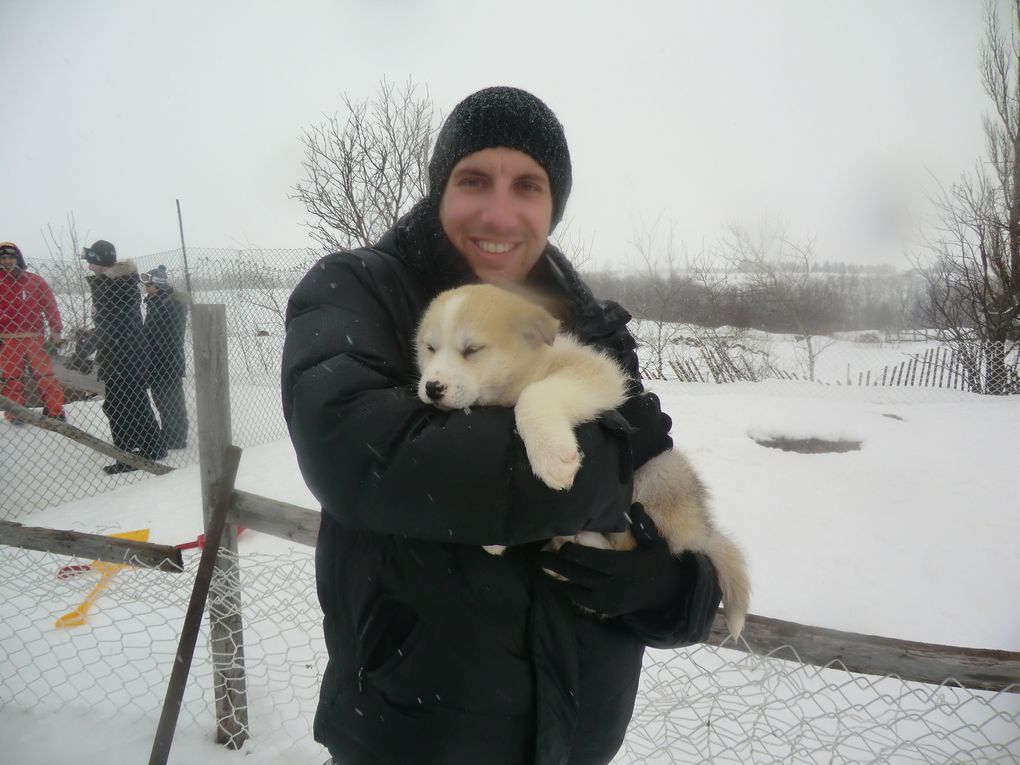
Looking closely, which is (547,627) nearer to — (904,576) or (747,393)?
(904,576)

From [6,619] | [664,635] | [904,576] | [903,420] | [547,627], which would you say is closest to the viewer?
[547,627]

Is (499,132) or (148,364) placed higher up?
(499,132)

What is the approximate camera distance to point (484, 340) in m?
1.96

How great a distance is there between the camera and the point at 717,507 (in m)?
6.25

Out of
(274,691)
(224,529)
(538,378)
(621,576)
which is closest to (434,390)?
(538,378)

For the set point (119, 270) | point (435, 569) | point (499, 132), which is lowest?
point (435, 569)

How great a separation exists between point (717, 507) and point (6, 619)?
21.3ft

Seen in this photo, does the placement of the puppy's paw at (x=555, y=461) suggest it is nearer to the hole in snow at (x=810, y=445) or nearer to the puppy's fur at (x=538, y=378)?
the puppy's fur at (x=538, y=378)

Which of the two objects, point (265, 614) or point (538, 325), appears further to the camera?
point (265, 614)

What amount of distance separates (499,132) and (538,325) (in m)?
0.71

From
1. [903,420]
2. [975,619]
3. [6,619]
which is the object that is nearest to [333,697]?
[6,619]

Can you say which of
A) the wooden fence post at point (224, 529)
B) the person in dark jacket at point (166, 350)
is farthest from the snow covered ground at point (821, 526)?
the person in dark jacket at point (166, 350)

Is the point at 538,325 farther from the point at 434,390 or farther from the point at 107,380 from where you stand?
the point at 107,380

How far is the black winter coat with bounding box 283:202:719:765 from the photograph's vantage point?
3.79 ft
